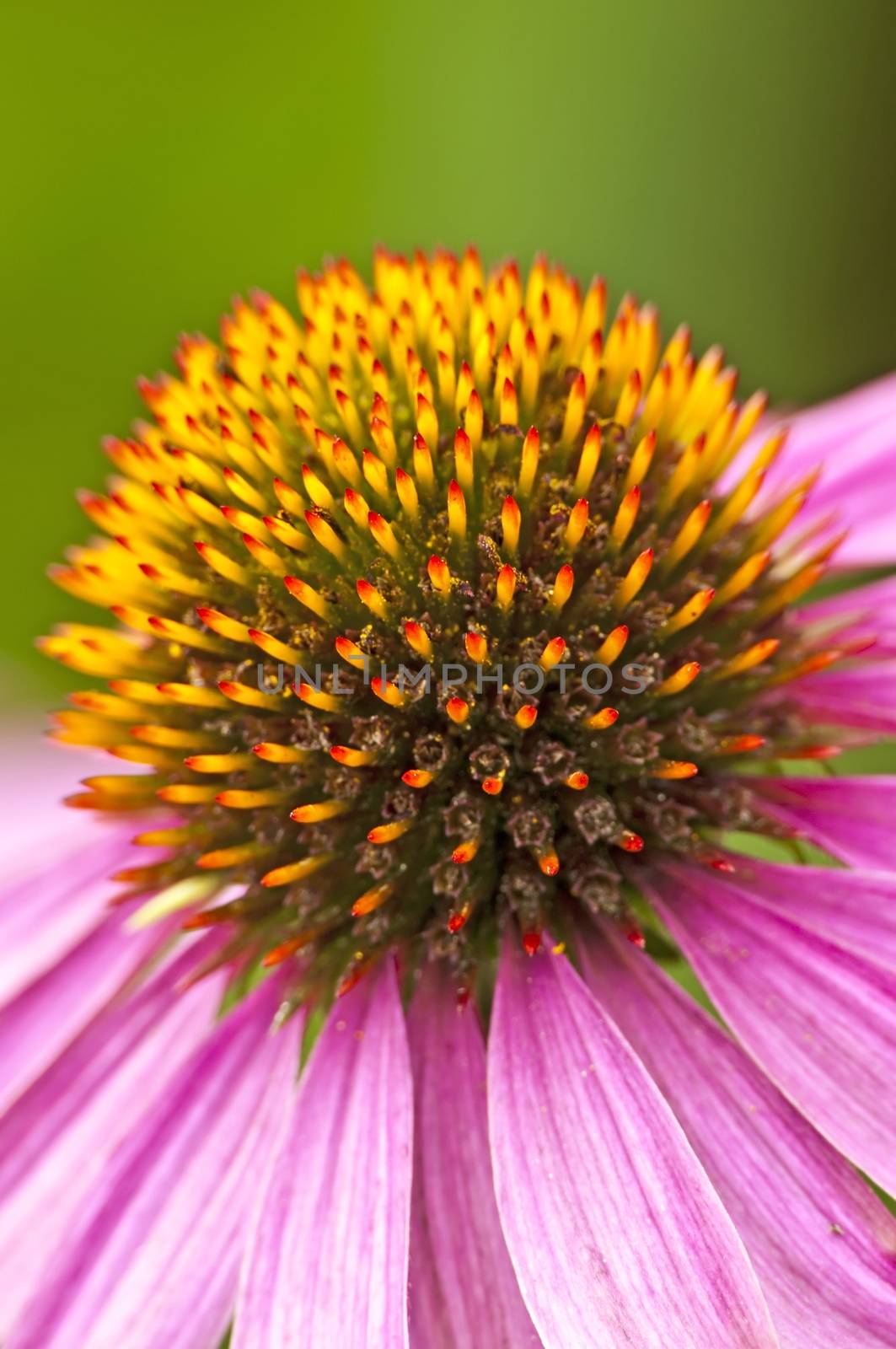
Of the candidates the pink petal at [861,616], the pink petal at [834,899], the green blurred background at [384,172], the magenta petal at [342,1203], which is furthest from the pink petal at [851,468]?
the green blurred background at [384,172]

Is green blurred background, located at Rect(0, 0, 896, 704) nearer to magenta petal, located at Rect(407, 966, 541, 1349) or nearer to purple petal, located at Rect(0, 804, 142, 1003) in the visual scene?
purple petal, located at Rect(0, 804, 142, 1003)

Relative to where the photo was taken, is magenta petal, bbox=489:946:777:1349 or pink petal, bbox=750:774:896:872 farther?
pink petal, bbox=750:774:896:872

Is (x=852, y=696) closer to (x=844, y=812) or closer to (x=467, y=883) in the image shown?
(x=844, y=812)

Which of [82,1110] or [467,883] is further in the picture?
[82,1110]

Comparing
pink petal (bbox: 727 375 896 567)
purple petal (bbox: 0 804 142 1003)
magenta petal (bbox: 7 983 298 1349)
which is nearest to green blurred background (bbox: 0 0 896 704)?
pink petal (bbox: 727 375 896 567)

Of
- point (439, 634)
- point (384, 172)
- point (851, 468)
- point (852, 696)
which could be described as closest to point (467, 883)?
point (439, 634)

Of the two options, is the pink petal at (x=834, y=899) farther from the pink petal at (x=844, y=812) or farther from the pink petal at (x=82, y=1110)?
the pink petal at (x=82, y=1110)

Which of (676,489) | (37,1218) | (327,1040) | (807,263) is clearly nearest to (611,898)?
(327,1040)
